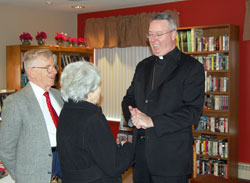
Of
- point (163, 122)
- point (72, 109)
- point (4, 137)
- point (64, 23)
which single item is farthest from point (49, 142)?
point (64, 23)

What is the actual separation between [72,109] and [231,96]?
3659 millimetres

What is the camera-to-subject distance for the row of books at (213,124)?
505 centimetres

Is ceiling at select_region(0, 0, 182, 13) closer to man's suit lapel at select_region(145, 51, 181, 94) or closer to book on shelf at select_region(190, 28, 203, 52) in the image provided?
book on shelf at select_region(190, 28, 203, 52)

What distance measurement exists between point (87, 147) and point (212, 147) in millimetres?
3758

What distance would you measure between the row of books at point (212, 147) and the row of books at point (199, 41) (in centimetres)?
139

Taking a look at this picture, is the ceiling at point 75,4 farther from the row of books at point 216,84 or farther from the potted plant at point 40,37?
the row of books at point 216,84

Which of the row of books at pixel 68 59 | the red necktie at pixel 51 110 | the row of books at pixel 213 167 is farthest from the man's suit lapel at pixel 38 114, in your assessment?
the row of books at pixel 68 59

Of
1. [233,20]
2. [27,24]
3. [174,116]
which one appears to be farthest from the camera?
[27,24]

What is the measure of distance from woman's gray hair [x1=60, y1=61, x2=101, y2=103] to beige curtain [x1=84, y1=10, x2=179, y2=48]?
4251 millimetres

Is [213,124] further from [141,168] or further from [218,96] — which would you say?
[141,168]

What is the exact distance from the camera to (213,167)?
5152 millimetres

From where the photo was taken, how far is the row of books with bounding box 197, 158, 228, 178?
506 centimetres

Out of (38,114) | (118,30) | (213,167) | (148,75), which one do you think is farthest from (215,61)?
(38,114)

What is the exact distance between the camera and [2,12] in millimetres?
6000
